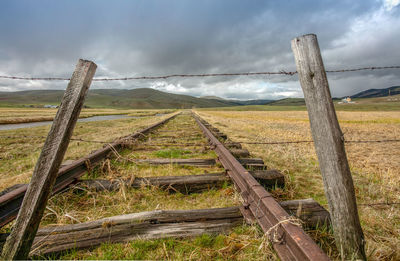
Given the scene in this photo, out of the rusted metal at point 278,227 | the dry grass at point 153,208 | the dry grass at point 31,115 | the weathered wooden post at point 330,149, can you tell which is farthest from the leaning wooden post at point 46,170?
the dry grass at point 31,115

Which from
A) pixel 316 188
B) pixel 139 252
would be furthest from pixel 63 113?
pixel 316 188

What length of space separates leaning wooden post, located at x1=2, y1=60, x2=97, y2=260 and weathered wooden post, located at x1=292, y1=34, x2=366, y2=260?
1.98 metres

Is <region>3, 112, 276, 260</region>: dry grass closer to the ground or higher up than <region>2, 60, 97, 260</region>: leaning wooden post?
closer to the ground

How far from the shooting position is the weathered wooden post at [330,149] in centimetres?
145

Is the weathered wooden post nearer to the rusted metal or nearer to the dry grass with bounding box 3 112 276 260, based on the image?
the rusted metal

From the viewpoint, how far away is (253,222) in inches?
73.4

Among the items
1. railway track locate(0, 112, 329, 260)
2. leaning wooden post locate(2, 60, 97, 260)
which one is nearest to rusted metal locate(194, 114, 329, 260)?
railway track locate(0, 112, 329, 260)

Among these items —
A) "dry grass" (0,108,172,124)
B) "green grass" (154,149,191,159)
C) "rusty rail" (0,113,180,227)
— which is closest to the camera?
"rusty rail" (0,113,180,227)

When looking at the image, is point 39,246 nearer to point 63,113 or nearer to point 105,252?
point 105,252

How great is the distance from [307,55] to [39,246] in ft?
9.27

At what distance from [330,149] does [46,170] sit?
2336 mm

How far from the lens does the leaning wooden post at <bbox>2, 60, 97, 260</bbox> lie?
1.45 metres

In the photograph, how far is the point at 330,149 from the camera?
153cm

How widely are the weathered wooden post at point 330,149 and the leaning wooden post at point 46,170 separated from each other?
1.98 metres
